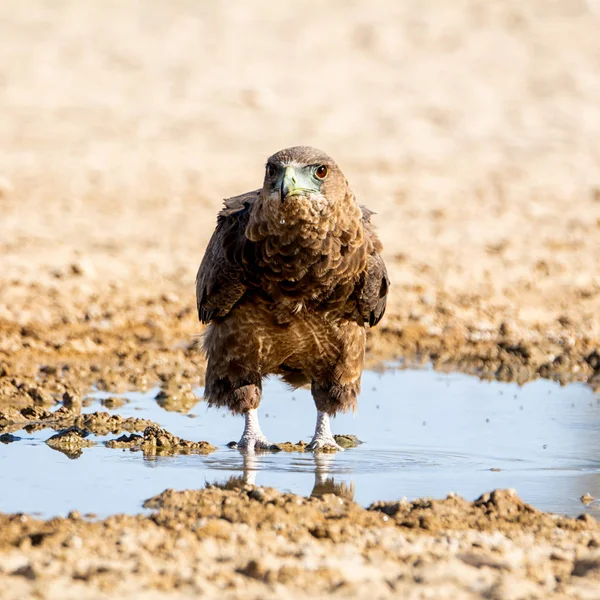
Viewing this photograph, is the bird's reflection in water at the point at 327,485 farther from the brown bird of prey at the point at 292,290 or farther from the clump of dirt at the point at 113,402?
the clump of dirt at the point at 113,402

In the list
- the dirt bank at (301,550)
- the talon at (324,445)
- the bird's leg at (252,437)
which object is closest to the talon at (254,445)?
the bird's leg at (252,437)

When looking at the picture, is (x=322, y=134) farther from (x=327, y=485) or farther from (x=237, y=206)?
(x=327, y=485)

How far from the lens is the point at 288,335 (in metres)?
7.66

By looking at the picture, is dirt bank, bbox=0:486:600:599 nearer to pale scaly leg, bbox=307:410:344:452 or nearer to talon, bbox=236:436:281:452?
talon, bbox=236:436:281:452

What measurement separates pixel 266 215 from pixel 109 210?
995 centimetres

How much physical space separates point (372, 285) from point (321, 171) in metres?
0.96

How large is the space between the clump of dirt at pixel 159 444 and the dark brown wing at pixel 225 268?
83 centimetres

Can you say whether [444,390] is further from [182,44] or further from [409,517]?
[182,44]

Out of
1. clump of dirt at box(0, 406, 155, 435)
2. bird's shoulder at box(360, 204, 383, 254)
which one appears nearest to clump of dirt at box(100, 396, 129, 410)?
clump of dirt at box(0, 406, 155, 435)

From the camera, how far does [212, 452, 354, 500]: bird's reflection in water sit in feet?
21.6

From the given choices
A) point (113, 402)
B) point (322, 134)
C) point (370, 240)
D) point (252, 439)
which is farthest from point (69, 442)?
point (322, 134)

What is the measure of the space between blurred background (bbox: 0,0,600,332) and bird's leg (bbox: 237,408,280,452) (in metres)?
4.18

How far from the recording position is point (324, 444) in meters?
7.87

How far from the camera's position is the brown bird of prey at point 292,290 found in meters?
7.02
